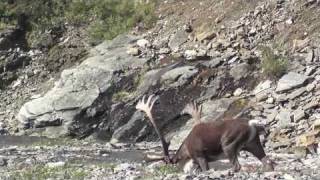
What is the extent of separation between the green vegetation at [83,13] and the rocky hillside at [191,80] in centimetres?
124

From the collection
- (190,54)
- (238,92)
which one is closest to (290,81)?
(238,92)

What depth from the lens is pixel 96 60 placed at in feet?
96.6

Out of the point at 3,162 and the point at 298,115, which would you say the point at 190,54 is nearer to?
the point at 298,115

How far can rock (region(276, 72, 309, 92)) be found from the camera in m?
22.9

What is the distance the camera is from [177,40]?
1169 inches

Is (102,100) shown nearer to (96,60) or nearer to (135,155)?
(96,60)

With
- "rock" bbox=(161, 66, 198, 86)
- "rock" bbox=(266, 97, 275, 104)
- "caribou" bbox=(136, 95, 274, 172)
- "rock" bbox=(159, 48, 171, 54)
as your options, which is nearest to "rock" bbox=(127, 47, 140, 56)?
"rock" bbox=(159, 48, 171, 54)

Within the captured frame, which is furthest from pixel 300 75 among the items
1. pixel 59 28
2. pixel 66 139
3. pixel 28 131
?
pixel 59 28

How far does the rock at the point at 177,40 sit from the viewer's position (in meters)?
Answer: 29.3

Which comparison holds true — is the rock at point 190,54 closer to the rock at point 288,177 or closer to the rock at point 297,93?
the rock at point 297,93

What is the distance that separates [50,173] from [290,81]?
10.7 meters

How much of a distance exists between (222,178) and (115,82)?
1520 centimetres

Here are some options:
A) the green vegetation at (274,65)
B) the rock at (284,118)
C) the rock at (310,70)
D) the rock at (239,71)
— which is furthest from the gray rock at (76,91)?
the rock at (284,118)

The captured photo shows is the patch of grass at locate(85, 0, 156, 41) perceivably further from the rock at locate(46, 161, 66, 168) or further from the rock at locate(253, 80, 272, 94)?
the rock at locate(46, 161, 66, 168)
